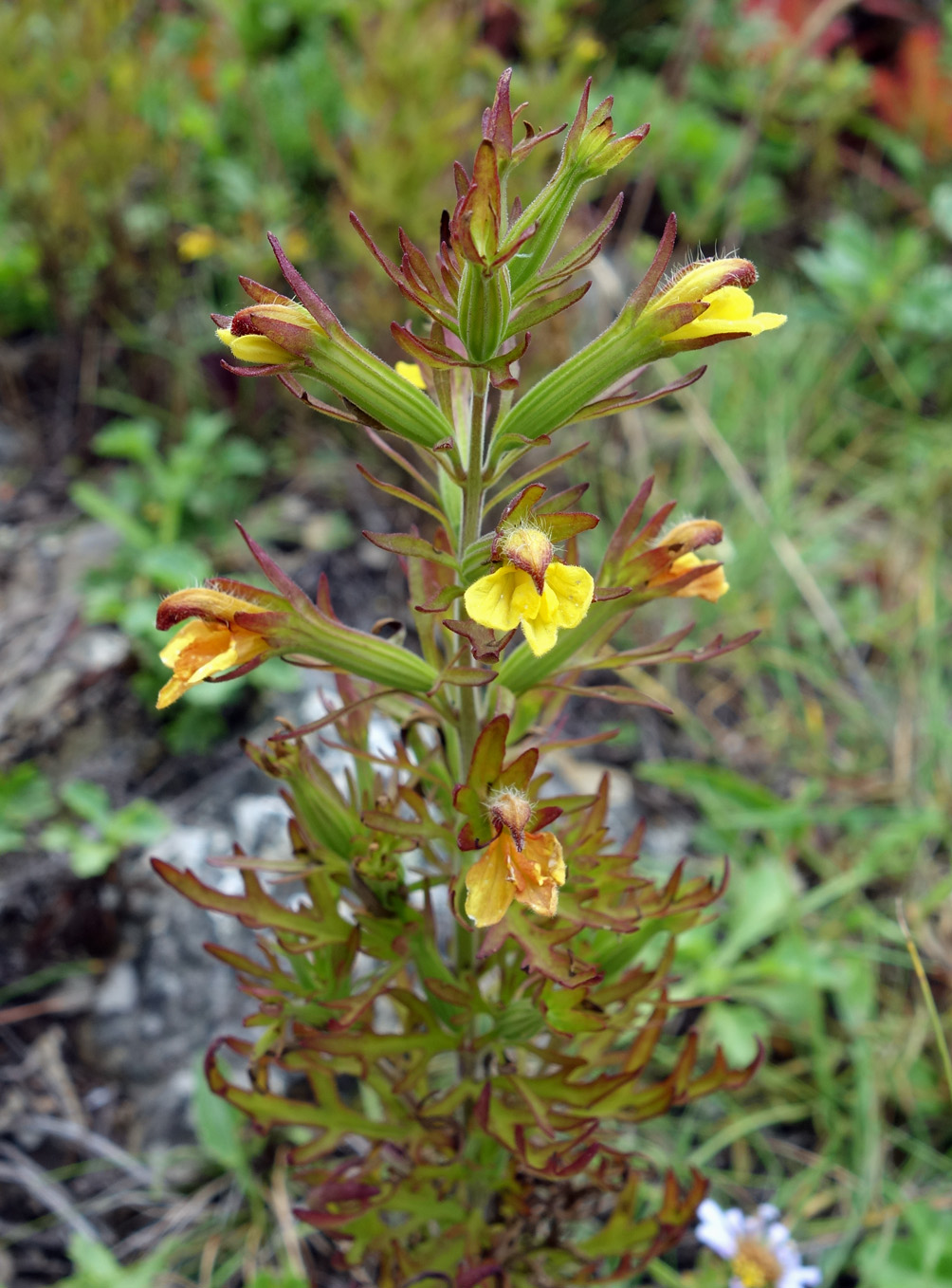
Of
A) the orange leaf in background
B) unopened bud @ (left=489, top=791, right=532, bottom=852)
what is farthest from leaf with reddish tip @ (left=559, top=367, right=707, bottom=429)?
the orange leaf in background

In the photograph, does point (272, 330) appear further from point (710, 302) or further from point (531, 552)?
point (710, 302)

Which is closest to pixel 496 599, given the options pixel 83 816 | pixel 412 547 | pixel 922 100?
pixel 412 547

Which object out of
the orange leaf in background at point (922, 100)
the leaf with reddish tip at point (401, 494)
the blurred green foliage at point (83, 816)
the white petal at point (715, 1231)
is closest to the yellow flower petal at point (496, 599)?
the leaf with reddish tip at point (401, 494)

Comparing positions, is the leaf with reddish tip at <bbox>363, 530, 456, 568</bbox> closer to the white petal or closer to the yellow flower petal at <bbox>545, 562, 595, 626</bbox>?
the yellow flower petal at <bbox>545, 562, 595, 626</bbox>

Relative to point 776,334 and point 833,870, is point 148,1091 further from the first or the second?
point 776,334

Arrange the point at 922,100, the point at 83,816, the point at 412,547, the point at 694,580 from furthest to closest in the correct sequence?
the point at 922,100 → the point at 83,816 → the point at 694,580 → the point at 412,547

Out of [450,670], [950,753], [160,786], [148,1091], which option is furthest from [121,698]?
[950,753]
